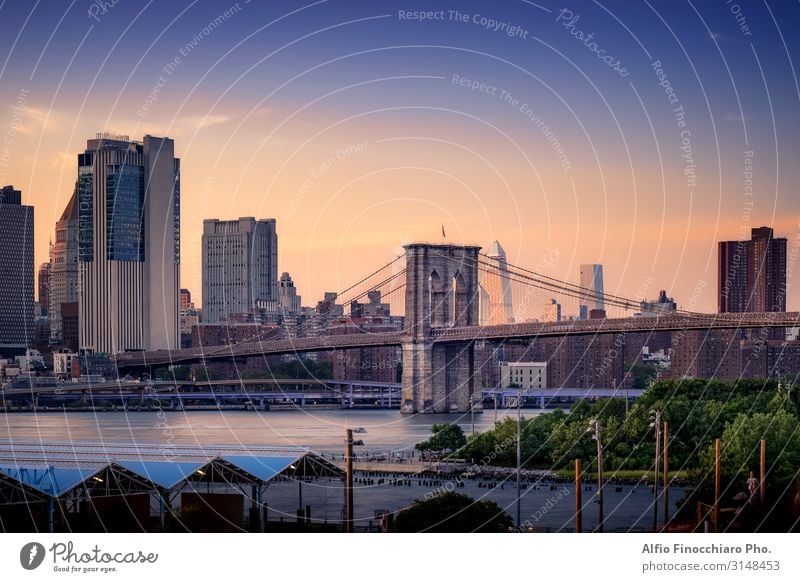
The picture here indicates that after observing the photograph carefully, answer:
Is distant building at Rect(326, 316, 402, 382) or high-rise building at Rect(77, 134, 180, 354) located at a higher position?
high-rise building at Rect(77, 134, 180, 354)

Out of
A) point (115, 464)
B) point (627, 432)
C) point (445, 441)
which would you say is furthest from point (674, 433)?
point (115, 464)

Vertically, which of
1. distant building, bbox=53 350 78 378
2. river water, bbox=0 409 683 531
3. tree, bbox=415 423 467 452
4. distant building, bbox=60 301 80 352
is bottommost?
river water, bbox=0 409 683 531

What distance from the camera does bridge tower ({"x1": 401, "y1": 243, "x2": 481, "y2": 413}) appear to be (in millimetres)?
51594

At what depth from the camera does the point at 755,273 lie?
51.1m

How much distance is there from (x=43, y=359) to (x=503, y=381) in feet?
83.4

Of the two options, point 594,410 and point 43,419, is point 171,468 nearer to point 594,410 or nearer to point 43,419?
point 594,410

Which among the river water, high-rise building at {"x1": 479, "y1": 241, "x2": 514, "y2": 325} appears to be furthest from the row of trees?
high-rise building at {"x1": 479, "y1": 241, "x2": 514, "y2": 325}

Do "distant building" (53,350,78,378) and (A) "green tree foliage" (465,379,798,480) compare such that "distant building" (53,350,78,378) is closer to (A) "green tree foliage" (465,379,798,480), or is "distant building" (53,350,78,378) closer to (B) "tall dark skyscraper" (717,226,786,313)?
(B) "tall dark skyscraper" (717,226,786,313)

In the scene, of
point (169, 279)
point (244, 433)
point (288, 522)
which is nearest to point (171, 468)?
point (288, 522)

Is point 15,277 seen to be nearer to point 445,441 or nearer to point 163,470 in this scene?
point 445,441

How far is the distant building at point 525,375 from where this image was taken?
71.1 metres

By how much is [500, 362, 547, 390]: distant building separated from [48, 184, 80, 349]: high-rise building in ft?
120

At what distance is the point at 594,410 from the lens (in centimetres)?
3244
